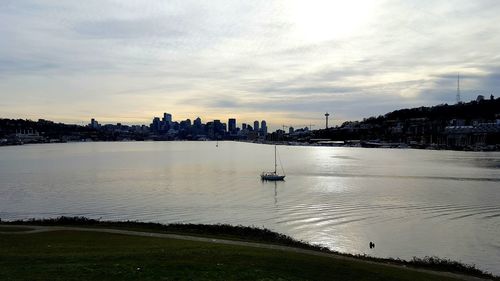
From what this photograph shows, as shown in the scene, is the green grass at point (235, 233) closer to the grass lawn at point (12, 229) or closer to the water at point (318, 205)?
the water at point (318, 205)

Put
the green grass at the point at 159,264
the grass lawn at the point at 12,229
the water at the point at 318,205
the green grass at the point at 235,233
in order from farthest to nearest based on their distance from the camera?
the water at the point at 318,205, the grass lawn at the point at 12,229, the green grass at the point at 235,233, the green grass at the point at 159,264

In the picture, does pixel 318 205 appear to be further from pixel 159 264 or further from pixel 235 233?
pixel 159 264

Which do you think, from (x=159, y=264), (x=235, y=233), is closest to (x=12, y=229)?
(x=235, y=233)

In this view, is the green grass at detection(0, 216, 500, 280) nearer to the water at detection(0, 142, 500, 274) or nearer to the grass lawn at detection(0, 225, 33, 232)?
the water at detection(0, 142, 500, 274)

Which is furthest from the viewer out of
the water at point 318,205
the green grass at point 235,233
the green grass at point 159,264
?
the water at point 318,205

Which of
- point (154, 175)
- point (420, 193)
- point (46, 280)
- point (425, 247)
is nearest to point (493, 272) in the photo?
point (425, 247)

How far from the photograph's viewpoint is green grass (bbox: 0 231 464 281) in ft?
47.0

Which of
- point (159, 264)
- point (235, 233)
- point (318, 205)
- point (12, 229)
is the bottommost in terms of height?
point (318, 205)

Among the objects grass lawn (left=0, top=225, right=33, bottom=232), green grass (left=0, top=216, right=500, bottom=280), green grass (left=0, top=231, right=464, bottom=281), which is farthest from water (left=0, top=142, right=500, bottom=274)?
grass lawn (left=0, top=225, right=33, bottom=232)

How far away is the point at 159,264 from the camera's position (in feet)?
52.5

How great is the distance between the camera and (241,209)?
47.2m

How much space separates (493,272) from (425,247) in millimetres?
6184

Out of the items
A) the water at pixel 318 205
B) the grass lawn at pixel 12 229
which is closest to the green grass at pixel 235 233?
the water at pixel 318 205

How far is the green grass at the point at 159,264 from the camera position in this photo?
14.3m
